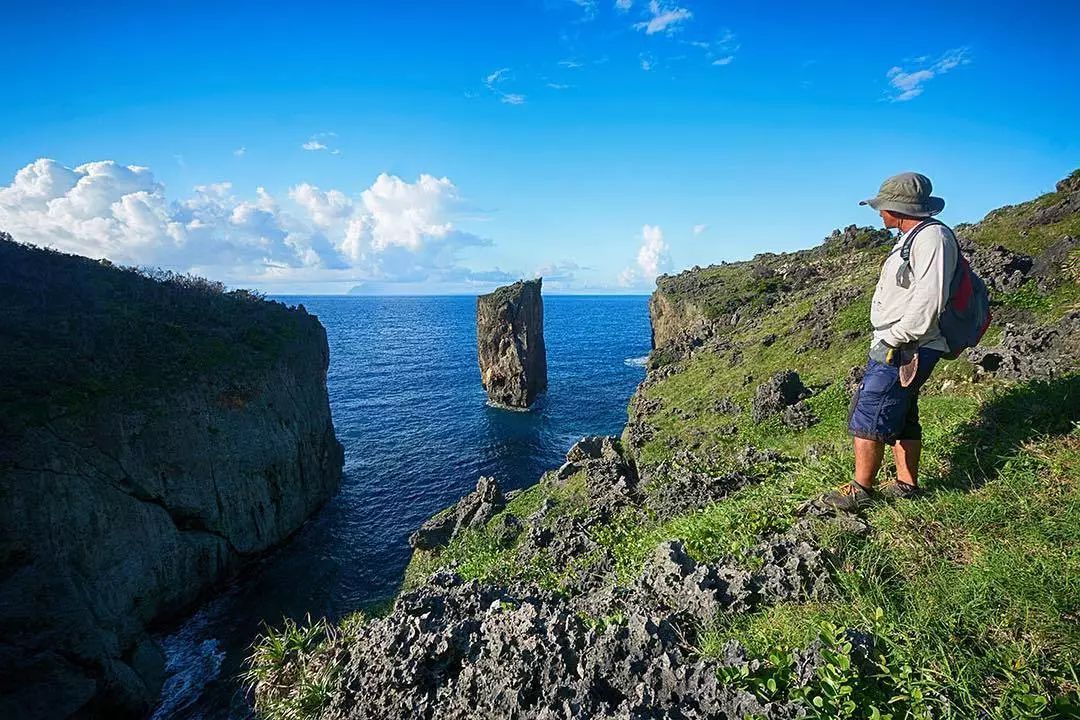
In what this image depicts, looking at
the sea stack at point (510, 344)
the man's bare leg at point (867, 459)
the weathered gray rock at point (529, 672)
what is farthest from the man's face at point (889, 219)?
the sea stack at point (510, 344)

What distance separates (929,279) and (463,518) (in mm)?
19078

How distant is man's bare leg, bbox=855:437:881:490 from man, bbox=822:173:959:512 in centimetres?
1

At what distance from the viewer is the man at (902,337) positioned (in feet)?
16.9

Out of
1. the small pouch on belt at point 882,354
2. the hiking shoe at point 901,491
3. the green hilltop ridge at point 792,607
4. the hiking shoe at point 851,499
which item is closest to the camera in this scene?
the green hilltop ridge at point 792,607

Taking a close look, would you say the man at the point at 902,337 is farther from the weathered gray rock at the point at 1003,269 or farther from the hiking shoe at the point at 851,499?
the weathered gray rock at the point at 1003,269

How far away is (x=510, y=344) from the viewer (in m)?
59.5

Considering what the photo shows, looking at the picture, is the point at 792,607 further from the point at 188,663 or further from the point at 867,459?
the point at 188,663

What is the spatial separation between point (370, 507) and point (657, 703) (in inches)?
1359

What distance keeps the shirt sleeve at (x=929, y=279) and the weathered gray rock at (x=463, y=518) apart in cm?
1710

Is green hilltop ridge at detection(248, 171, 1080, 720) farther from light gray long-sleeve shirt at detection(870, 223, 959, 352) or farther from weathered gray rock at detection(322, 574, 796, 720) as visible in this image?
light gray long-sleeve shirt at detection(870, 223, 959, 352)

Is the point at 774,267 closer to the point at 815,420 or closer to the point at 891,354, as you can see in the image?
the point at 815,420

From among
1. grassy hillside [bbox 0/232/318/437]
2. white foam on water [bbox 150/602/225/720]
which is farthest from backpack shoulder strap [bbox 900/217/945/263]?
grassy hillside [bbox 0/232/318/437]

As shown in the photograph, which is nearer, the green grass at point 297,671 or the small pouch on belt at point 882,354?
the green grass at point 297,671

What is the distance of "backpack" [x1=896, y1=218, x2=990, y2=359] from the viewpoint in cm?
Answer: 525
